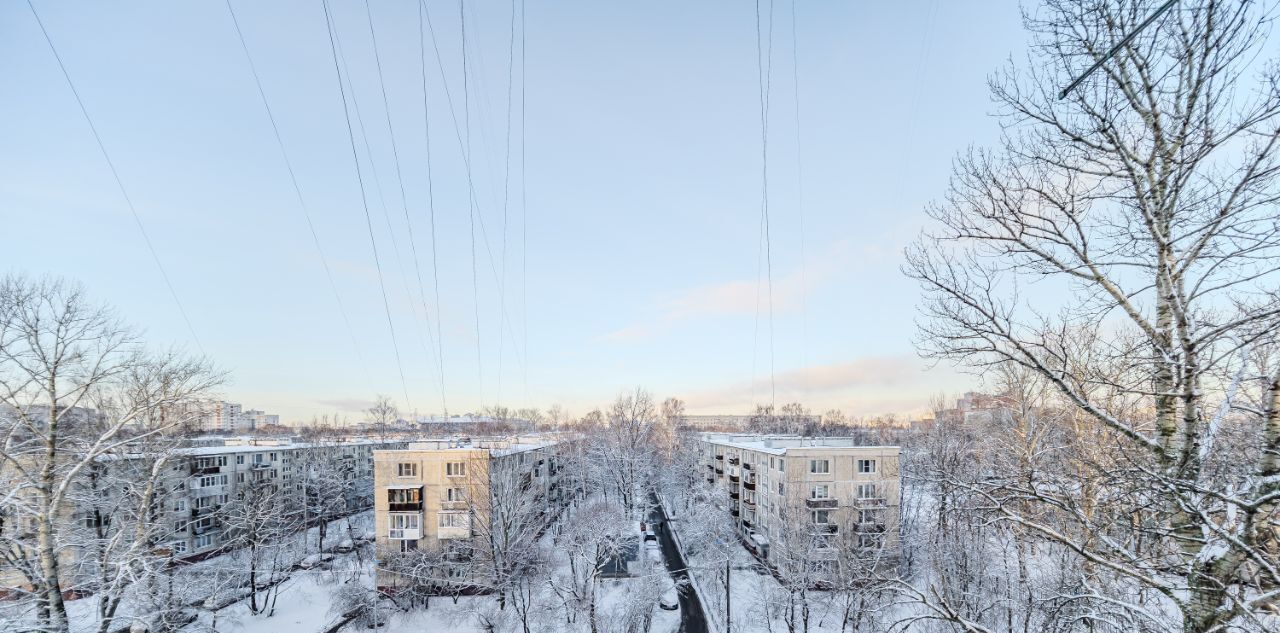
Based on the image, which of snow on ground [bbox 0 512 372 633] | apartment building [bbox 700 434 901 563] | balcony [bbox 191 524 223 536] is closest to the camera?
snow on ground [bbox 0 512 372 633]

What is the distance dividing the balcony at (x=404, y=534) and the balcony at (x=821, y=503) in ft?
65.0

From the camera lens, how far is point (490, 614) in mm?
20688

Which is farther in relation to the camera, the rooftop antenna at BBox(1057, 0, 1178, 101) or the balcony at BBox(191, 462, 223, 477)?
the balcony at BBox(191, 462, 223, 477)

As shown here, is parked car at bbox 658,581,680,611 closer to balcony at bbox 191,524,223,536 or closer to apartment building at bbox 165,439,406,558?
apartment building at bbox 165,439,406,558

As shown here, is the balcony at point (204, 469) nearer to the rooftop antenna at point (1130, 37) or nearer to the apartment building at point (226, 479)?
the apartment building at point (226, 479)

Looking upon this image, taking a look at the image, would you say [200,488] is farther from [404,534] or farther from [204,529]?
[404,534]

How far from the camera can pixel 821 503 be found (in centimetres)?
2498

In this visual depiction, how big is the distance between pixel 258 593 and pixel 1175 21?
3537 centimetres

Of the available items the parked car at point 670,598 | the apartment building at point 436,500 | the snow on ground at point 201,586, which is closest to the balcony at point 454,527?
the apartment building at point 436,500

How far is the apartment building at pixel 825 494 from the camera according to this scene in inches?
883

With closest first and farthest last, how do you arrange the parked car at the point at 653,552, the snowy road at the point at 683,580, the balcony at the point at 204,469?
the snowy road at the point at 683,580, the parked car at the point at 653,552, the balcony at the point at 204,469

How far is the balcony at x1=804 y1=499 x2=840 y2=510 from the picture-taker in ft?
80.6

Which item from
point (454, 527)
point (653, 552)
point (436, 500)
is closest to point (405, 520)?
point (436, 500)

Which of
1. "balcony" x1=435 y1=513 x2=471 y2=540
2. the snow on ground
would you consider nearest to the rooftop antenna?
the snow on ground
